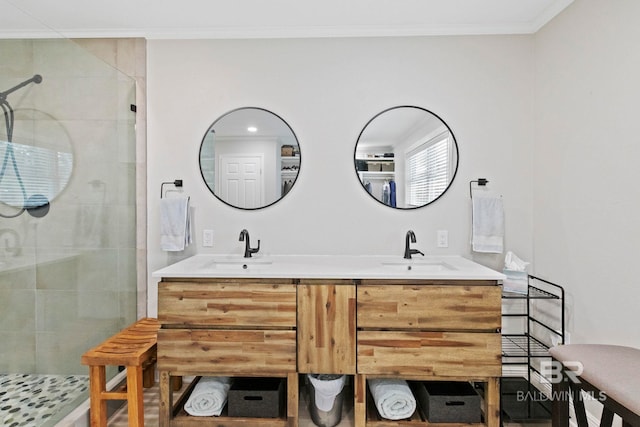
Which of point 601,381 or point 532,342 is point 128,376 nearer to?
point 601,381

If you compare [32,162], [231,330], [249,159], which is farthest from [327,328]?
[32,162]

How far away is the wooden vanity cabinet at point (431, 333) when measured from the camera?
1779 millimetres

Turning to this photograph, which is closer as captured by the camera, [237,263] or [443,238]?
[237,263]

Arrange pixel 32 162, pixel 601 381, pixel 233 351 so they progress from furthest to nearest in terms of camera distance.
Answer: pixel 233 351, pixel 32 162, pixel 601 381

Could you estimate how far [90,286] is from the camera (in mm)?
2104

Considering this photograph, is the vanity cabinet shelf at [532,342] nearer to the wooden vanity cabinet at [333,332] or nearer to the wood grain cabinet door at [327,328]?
the wooden vanity cabinet at [333,332]

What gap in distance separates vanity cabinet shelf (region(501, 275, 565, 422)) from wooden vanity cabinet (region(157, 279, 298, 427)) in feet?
4.00

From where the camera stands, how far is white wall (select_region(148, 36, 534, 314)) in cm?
232

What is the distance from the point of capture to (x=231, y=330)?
1.84 meters

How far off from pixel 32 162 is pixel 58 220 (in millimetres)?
322

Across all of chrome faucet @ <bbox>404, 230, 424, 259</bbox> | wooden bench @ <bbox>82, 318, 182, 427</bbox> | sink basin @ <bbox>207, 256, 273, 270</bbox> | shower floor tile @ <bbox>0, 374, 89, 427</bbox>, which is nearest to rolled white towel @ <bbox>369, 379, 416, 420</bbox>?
chrome faucet @ <bbox>404, 230, 424, 259</bbox>

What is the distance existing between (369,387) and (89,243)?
1867 millimetres

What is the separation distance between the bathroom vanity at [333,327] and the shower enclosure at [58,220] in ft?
1.91

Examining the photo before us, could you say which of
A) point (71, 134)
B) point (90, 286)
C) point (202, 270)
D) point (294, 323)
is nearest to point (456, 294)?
point (294, 323)
